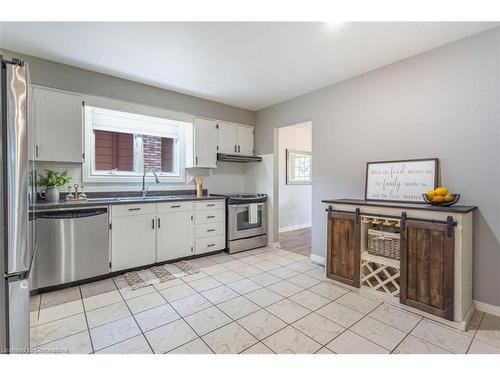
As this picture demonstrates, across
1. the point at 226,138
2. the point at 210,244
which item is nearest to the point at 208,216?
the point at 210,244

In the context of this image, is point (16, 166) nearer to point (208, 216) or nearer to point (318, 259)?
point (208, 216)

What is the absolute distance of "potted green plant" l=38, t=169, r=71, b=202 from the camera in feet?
8.73

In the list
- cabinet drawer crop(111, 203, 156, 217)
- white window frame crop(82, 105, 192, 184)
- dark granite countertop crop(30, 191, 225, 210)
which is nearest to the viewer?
dark granite countertop crop(30, 191, 225, 210)

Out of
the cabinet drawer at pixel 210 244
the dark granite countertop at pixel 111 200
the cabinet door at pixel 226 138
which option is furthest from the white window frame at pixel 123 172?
the cabinet drawer at pixel 210 244

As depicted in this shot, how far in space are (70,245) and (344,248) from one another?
9.61ft

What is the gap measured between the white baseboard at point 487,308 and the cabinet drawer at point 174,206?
3284 millimetres

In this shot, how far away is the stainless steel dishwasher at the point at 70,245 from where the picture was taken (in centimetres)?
236

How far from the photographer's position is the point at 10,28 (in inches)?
83.4

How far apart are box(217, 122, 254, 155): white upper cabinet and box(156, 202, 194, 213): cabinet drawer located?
3.96 feet

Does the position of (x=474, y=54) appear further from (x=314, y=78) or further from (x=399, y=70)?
(x=314, y=78)

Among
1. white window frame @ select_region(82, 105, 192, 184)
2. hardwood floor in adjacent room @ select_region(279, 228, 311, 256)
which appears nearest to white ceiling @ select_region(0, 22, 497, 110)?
white window frame @ select_region(82, 105, 192, 184)

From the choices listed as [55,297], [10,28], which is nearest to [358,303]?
[55,297]

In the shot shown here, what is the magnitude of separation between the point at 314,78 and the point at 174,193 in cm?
270

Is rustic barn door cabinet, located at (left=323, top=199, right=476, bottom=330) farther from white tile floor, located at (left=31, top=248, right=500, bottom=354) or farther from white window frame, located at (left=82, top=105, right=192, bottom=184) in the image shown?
white window frame, located at (left=82, top=105, right=192, bottom=184)
